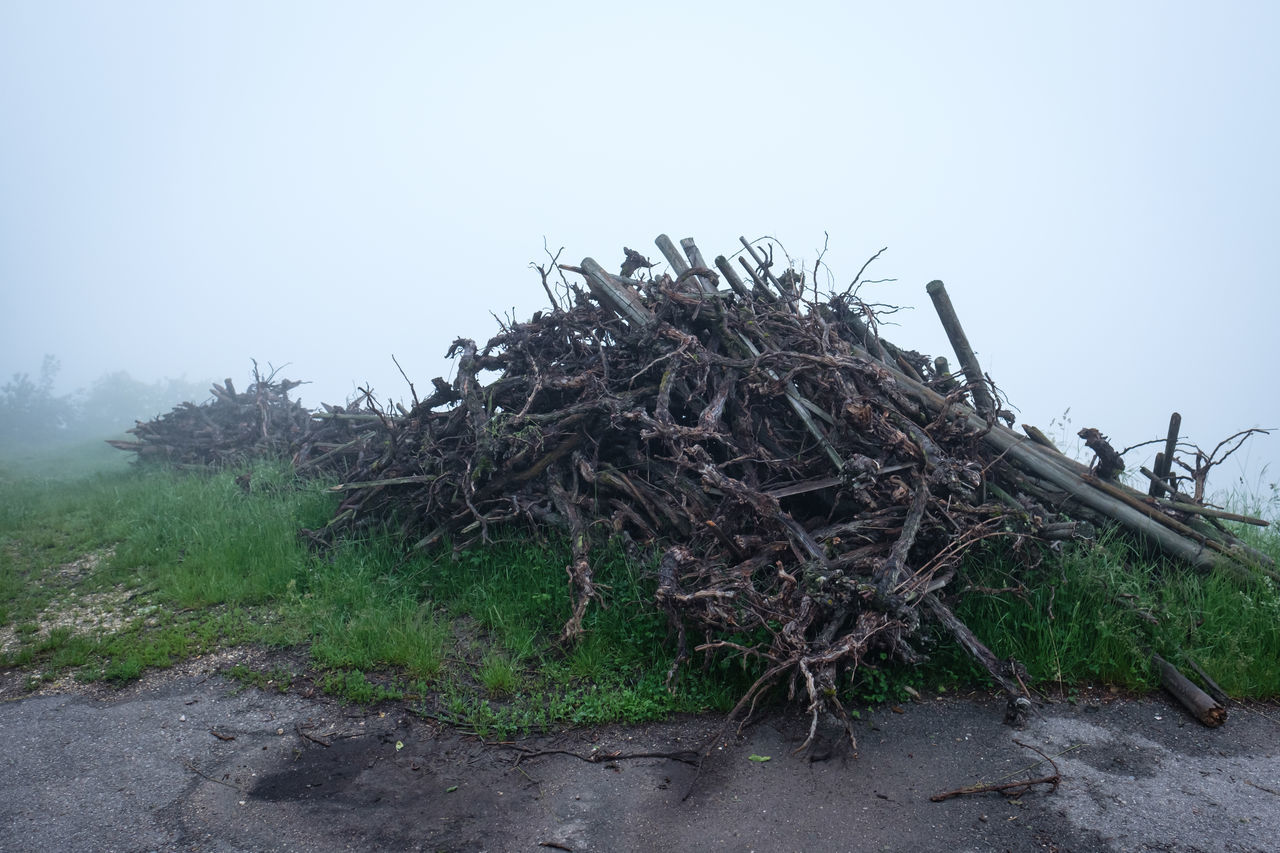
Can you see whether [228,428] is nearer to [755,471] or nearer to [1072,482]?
[755,471]

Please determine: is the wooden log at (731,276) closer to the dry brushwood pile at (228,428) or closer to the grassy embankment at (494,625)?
the grassy embankment at (494,625)

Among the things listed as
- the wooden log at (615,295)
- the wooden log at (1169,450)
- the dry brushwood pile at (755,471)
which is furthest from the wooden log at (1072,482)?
the wooden log at (615,295)

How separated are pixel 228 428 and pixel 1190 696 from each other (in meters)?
12.9

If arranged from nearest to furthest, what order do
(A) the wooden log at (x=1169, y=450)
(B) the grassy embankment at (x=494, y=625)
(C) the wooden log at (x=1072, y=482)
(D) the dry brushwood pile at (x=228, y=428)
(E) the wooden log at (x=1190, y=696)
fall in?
(E) the wooden log at (x=1190, y=696) < (B) the grassy embankment at (x=494, y=625) < (C) the wooden log at (x=1072, y=482) < (A) the wooden log at (x=1169, y=450) < (D) the dry brushwood pile at (x=228, y=428)

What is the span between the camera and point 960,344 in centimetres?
633

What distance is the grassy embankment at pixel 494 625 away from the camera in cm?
449

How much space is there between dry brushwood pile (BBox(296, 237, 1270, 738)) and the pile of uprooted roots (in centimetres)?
2

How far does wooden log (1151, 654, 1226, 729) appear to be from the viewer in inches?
162

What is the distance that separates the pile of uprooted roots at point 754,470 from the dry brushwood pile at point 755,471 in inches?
0.7

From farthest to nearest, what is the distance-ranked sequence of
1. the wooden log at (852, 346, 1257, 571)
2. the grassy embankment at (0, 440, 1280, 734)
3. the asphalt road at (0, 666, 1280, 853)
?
the wooden log at (852, 346, 1257, 571), the grassy embankment at (0, 440, 1280, 734), the asphalt road at (0, 666, 1280, 853)

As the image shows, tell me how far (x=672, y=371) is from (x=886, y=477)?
5.66ft

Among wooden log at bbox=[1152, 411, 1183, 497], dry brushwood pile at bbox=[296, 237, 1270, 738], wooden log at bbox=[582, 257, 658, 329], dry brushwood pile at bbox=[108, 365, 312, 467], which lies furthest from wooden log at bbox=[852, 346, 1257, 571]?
dry brushwood pile at bbox=[108, 365, 312, 467]

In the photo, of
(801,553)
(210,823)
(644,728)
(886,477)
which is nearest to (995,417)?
(886,477)

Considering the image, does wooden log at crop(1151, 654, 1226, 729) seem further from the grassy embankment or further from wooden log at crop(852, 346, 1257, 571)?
wooden log at crop(852, 346, 1257, 571)
